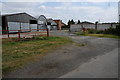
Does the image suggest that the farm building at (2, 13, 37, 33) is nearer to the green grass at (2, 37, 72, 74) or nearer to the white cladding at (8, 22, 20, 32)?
the white cladding at (8, 22, 20, 32)

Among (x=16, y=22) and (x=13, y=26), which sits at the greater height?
(x=16, y=22)

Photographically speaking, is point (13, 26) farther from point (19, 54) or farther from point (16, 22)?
point (19, 54)

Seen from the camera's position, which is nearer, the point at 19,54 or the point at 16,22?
the point at 19,54

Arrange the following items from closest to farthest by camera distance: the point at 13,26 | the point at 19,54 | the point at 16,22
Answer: the point at 19,54 → the point at 13,26 → the point at 16,22

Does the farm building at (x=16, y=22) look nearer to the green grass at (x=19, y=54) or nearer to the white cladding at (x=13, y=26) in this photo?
the white cladding at (x=13, y=26)

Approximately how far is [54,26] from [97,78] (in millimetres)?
46693

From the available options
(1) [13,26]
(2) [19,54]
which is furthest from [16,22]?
(2) [19,54]

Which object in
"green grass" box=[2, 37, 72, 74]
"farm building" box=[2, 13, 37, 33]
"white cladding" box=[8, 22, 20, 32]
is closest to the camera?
"green grass" box=[2, 37, 72, 74]

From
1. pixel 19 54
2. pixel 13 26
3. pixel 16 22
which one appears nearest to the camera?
pixel 19 54

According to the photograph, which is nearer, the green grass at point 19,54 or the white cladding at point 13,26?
the green grass at point 19,54

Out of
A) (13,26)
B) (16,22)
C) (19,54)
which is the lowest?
(19,54)

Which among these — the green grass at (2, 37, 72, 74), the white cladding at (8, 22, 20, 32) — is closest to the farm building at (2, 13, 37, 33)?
the white cladding at (8, 22, 20, 32)

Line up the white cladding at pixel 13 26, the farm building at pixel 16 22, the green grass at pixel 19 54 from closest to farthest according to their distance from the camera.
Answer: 1. the green grass at pixel 19 54
2. the farm building at pixel 16 22
3. the white cladding at pixel 13 26

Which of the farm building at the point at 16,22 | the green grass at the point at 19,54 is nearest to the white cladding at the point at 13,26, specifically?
the farm building at the point at 16,22
